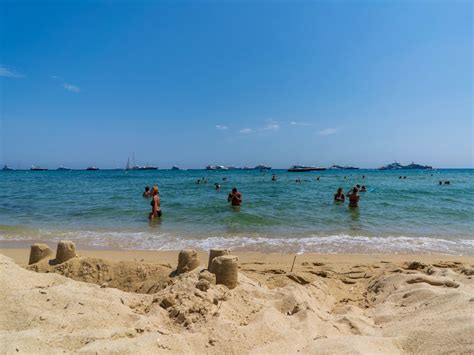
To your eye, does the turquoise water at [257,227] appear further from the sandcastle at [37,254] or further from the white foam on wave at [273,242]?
the sandcastle at [37,254]

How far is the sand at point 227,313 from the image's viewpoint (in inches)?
103

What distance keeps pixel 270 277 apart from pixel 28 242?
7.12 meters

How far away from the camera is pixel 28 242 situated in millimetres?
8547

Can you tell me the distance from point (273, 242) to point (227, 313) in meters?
5.17

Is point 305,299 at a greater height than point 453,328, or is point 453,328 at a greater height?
point 453,328

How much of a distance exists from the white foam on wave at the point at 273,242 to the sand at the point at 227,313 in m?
2.63

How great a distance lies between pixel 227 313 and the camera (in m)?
3.38

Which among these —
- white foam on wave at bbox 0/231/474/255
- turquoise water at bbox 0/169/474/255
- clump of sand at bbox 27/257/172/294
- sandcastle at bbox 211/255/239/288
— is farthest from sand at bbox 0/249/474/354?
turquoise water at bbox 0/169/474/255

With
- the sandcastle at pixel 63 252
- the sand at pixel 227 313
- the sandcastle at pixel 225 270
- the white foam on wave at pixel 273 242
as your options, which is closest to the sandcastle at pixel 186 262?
the sand at pixel 227 313

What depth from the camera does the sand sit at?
8.59 ft

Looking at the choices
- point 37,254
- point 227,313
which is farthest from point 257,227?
point 227,313

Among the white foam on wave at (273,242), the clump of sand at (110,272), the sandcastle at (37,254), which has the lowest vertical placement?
the white foam on wave at (273,242)

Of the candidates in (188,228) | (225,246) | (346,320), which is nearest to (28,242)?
(188,228)

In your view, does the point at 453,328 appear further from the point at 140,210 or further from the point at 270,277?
the point at 140,210
